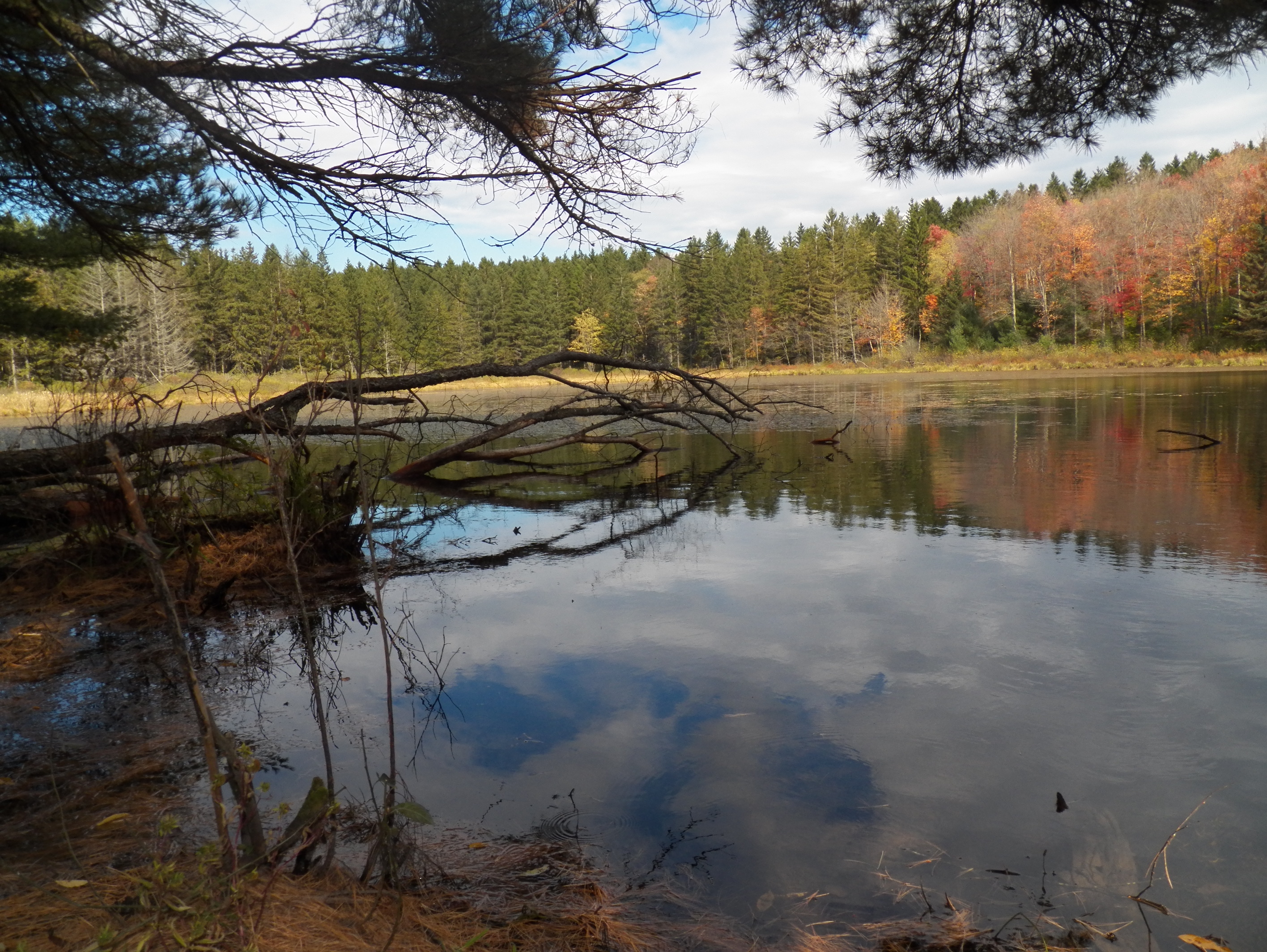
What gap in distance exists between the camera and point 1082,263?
53.0m

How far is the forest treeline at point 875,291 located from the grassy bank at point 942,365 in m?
1.56

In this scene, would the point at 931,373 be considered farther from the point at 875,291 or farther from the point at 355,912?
the point at 355,912

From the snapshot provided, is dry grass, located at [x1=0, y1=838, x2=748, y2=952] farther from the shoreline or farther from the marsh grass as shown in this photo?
the shoreline

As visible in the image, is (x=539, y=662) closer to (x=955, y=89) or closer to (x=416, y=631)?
(x=416, y=631)

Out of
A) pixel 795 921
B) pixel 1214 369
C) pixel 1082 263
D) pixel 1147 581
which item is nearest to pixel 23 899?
pixel 795 921

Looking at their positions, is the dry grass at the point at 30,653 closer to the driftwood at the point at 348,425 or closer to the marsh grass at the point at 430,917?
the driftwood at the point at 348,425

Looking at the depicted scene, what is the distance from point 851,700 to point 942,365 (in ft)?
173

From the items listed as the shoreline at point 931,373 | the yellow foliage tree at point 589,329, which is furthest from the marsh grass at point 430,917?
the yellow foliage tree at point 589,329

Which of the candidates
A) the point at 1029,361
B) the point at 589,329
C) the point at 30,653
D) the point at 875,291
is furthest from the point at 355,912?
the point at 875,291

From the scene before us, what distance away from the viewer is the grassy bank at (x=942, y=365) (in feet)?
105

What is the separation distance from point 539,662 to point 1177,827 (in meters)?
3.07

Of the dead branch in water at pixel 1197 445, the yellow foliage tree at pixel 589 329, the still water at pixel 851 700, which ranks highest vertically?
the yellow foliage tree at pixel 589 329

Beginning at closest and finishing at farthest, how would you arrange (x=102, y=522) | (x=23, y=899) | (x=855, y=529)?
(x=23, y=899), (x=102, y=522), (x=855, y=529)

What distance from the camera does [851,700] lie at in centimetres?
402
